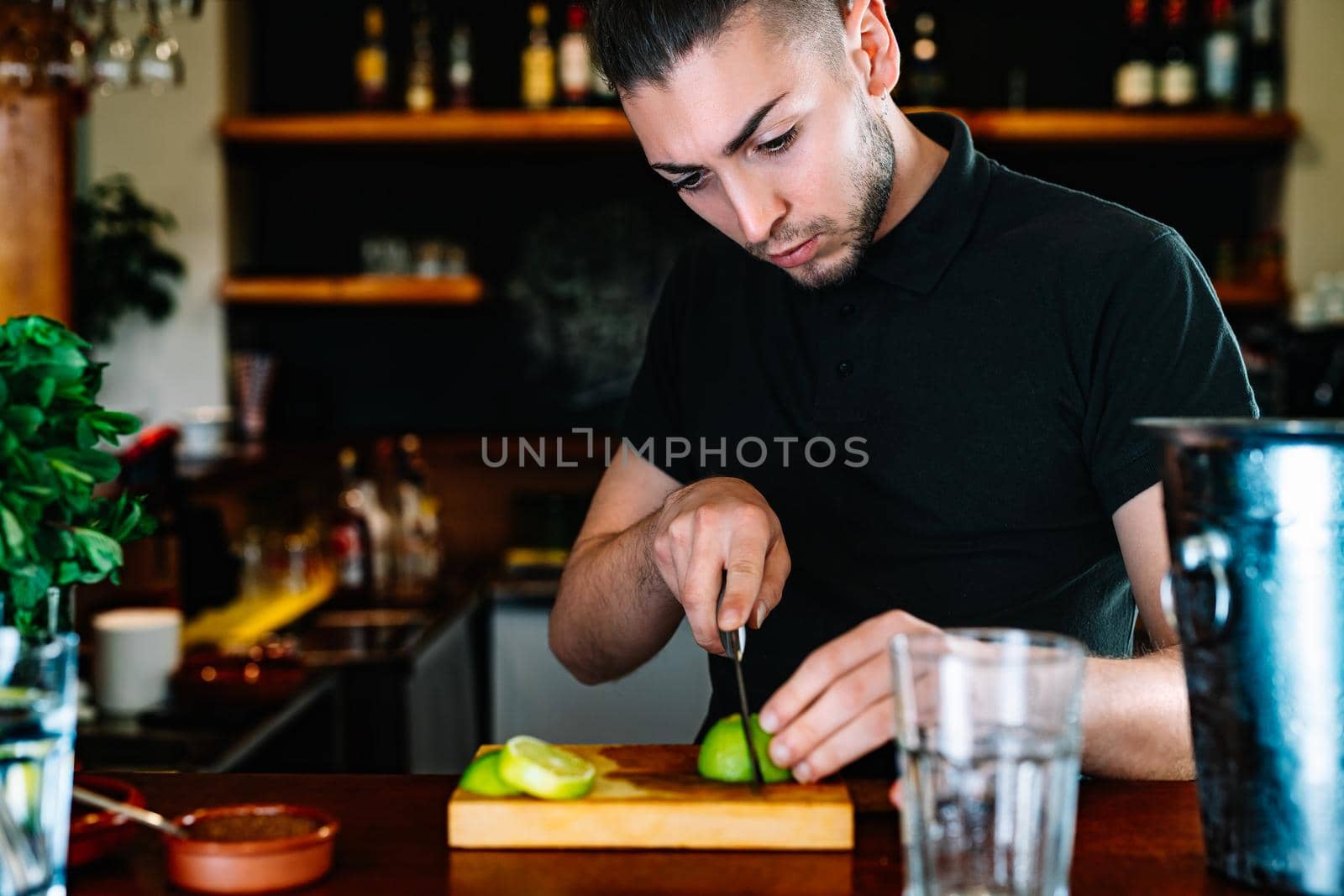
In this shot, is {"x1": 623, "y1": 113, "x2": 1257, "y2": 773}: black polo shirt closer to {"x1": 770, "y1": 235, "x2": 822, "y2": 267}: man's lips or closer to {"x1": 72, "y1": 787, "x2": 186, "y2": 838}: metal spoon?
{"x1": 770, "y1": 235, "x2": 822, "y2": 267}: man's lips

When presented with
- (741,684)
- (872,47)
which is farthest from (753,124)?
(741,684)

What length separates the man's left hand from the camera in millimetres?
976

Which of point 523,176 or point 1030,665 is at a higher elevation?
point 523,176

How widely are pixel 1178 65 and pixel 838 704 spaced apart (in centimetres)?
374

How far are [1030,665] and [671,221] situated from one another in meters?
4.03

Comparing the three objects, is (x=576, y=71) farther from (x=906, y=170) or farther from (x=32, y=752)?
(x=32, y=752)

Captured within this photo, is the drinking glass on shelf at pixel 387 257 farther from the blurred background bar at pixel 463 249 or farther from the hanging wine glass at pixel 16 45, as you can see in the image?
the hanging wine glass at pixel 16 45

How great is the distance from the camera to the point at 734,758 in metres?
1.03

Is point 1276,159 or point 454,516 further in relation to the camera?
point 454,516

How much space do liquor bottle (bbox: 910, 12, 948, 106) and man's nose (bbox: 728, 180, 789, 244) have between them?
120 inches

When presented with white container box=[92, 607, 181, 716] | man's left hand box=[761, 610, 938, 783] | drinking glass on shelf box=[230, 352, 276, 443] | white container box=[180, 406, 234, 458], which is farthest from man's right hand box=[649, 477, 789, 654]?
drinking glass on shelf box=[230, 352, 276, 443]

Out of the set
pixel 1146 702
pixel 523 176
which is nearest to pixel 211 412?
pixel 523 176

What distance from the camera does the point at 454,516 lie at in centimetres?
470

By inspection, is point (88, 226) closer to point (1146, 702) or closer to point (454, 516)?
point (454, 516)
